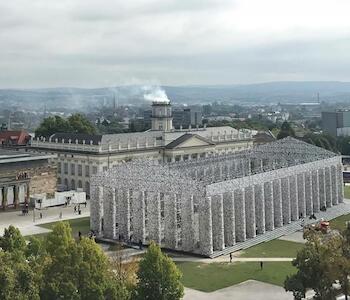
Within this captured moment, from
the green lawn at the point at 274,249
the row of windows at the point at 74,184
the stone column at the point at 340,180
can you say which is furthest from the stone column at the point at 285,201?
the row of windows at the point at 74,184

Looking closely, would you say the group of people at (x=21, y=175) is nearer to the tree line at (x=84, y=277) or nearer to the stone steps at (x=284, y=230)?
the stone steps at (x=284, y=230)

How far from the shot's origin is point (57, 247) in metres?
37.1

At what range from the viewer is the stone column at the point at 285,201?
64.4 meters

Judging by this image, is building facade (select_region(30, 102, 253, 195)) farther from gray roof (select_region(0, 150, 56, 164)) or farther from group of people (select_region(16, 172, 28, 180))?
group of people (select_region(16, 172, 28, 180))

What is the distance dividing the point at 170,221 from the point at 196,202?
313cm

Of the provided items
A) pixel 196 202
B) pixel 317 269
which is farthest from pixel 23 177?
pixel 317 269

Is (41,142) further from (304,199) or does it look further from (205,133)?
(304,199)

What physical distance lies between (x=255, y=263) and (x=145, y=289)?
1867cm

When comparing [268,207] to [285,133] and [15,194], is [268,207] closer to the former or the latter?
[15,194]

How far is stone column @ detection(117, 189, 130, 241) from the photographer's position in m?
57.8

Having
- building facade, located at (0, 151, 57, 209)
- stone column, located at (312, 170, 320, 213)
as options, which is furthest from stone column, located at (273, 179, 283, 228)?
building facade, located at (0, 151, 57, 209)

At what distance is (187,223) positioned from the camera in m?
53.7

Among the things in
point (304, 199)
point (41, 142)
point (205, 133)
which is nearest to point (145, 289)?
point (304, 199)

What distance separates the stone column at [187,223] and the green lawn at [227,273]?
3.58m
